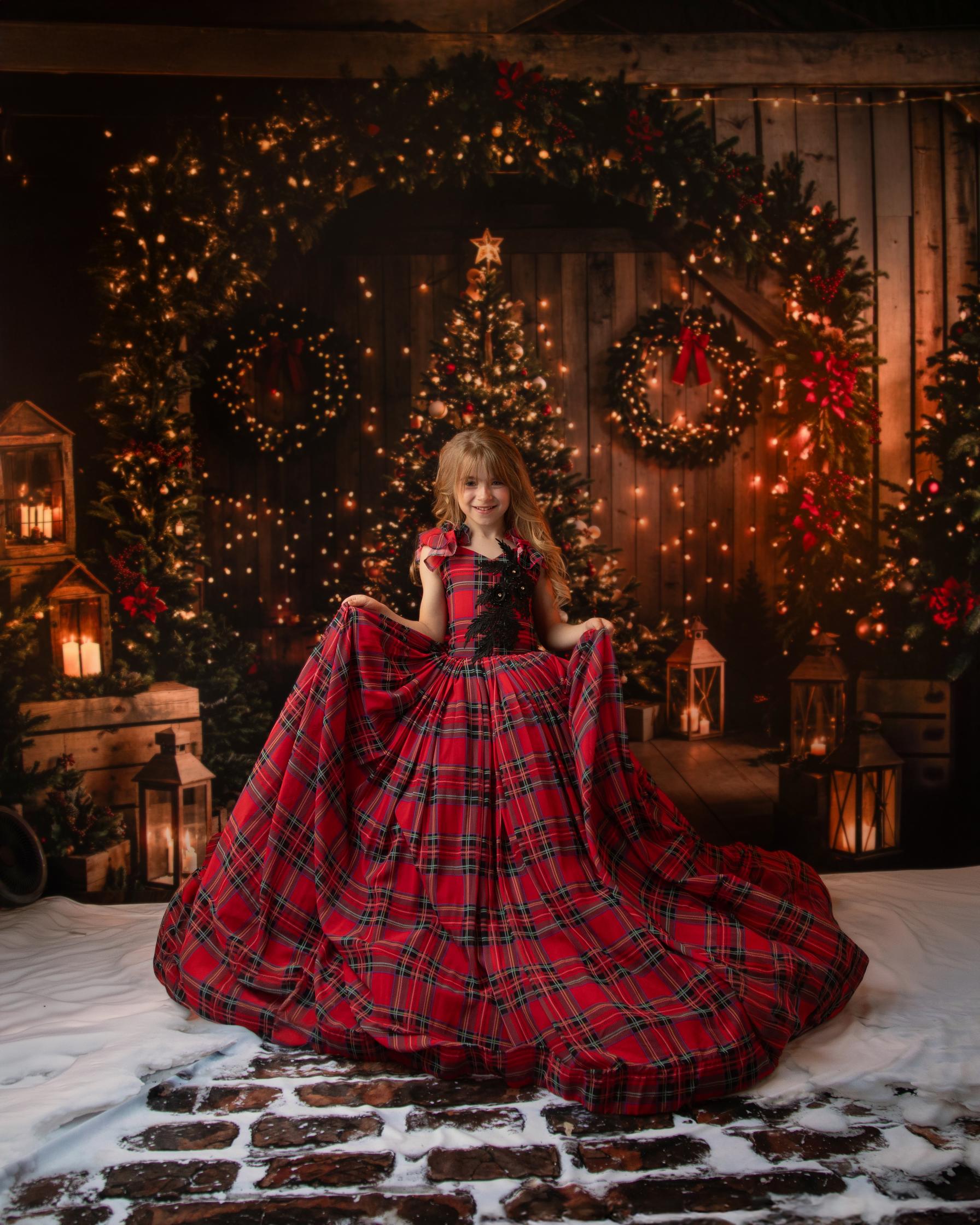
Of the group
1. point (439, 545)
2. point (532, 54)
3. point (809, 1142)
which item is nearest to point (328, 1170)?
point (809, 1142)

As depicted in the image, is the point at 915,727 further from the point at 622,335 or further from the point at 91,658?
the point at 91,658

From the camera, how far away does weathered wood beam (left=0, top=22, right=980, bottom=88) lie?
12.7ft

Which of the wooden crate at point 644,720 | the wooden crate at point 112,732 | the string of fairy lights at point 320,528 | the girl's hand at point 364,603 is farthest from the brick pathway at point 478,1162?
the string of fairy lights at point 320,528

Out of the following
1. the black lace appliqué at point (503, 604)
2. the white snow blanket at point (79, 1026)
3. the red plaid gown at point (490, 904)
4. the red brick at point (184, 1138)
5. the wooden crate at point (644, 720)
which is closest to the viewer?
the red brick at point (184, 1138)

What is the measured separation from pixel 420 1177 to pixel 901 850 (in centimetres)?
312

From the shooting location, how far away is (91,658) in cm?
388

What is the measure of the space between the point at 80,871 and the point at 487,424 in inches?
98.4

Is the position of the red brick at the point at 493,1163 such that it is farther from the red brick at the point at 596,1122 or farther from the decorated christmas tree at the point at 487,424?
the decorated christmas tree at the point at 487,424

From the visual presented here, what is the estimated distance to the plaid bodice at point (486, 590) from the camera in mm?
2975

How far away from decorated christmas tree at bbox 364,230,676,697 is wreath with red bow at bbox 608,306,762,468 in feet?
1.39

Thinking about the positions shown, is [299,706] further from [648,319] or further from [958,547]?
[958,547]

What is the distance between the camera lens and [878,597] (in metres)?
4.17

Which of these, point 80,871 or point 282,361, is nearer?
point 80,871

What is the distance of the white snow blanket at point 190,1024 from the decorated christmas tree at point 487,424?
1.60 metres
